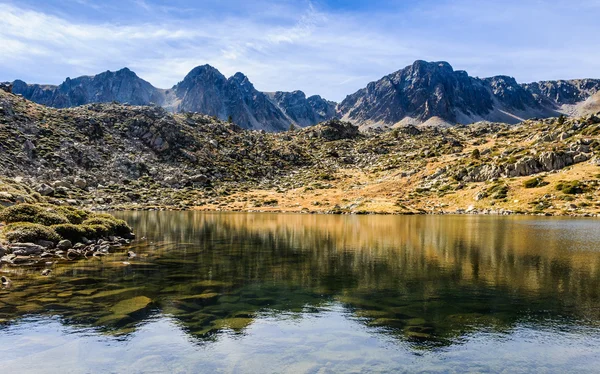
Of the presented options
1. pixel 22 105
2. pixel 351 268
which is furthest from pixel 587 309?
Result: pixel 22 105

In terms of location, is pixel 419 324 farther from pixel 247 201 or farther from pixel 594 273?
pixel 247 201

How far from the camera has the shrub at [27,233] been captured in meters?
41.5

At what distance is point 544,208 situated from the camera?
112438 millimetres

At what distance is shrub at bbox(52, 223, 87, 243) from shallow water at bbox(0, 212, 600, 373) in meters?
9.49

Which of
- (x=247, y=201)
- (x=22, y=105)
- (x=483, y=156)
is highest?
(x=22, y=105)

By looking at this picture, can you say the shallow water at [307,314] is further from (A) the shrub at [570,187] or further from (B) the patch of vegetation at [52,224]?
(A) the shrub at [570,187]

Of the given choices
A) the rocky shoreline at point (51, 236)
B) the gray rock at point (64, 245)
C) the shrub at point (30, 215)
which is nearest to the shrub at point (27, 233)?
the rocky shoreline at point (51, 236)

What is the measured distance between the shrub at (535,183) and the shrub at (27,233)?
135 metres

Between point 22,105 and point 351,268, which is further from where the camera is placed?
point 22,105

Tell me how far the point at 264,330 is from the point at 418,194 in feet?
460

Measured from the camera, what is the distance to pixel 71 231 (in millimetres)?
47781

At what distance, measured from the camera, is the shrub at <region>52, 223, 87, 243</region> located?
46562 mm

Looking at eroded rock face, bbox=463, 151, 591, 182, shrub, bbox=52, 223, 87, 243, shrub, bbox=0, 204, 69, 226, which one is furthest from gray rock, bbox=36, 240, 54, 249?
eroded rock face, bbox=463, 151, 591, 182

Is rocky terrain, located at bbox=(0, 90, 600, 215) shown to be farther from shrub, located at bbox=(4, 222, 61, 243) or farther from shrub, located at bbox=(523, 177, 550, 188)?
shrub, located at bbox=(4, 222, 61, 243)
